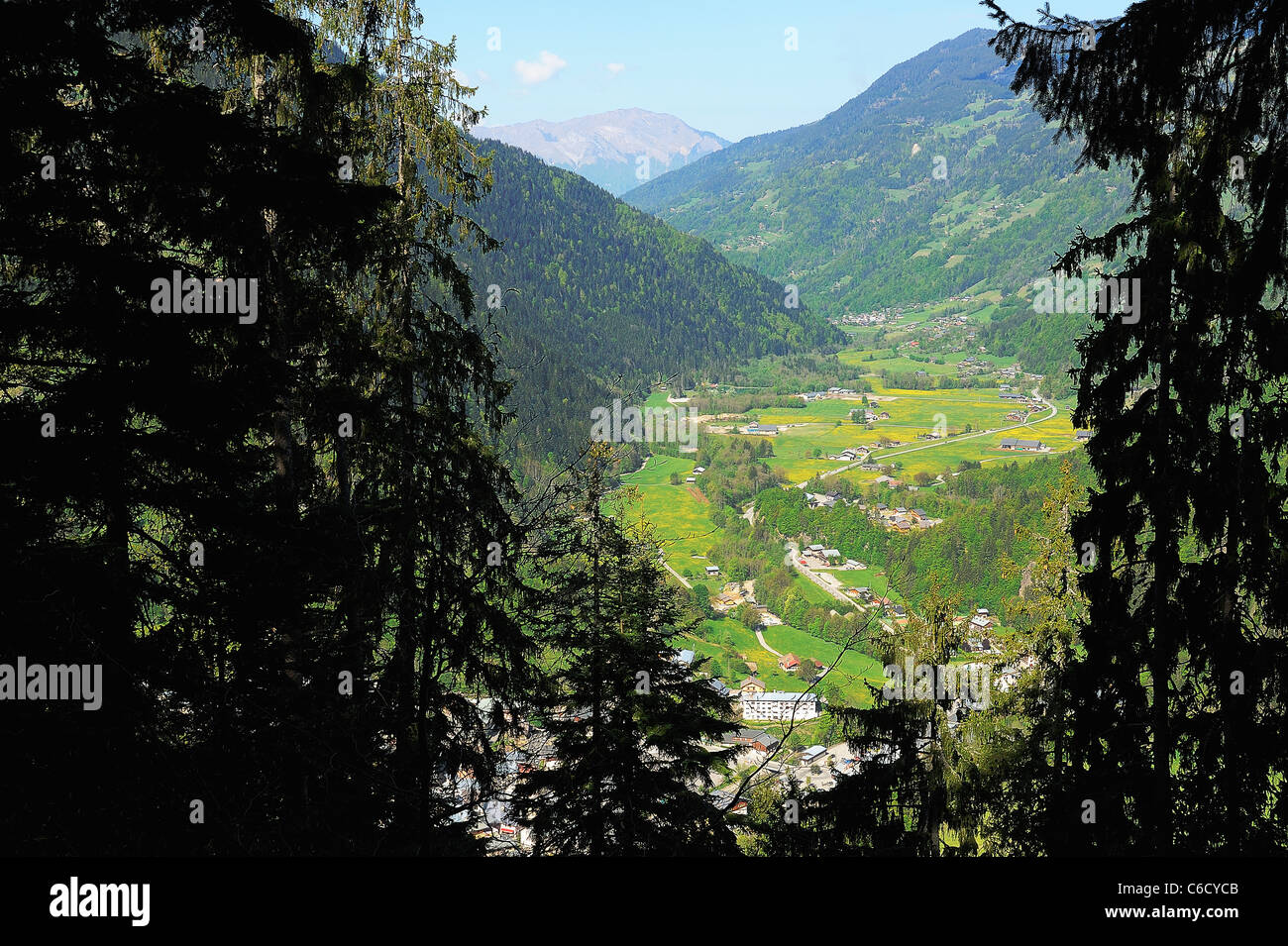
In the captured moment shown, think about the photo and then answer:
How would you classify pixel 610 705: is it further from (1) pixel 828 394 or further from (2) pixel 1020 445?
(1) pixel 828 394

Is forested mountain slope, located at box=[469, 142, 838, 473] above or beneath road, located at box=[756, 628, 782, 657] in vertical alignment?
above

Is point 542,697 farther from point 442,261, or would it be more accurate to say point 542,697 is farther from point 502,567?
point 442,261

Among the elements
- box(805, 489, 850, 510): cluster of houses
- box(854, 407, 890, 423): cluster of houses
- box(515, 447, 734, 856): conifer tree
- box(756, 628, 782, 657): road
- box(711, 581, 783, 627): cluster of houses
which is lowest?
box(756, 628, 782, 657): road

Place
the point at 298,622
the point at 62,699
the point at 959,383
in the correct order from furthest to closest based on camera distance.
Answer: the point at 959,383 → the point at 298,622 → the point at 62,699

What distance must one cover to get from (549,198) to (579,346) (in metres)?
60.7

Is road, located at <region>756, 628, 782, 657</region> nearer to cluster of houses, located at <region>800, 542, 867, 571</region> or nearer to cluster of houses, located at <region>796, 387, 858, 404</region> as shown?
cluster of houses, located at <region>800, 542, 867, 571</region>

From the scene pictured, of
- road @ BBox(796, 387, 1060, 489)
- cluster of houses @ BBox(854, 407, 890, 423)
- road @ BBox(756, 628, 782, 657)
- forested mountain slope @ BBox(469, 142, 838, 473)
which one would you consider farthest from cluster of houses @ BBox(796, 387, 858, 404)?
road @ BBox(756, 628, 782, 657)

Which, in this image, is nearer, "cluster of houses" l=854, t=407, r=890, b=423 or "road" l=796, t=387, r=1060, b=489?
"road" l=796, t=387, r=1060, b=489

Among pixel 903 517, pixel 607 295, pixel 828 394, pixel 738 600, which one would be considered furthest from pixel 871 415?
pixel 607 295

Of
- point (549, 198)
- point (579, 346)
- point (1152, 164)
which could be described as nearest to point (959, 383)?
point (579, 346)

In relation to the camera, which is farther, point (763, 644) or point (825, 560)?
point (825, 560)

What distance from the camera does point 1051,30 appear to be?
506 cm

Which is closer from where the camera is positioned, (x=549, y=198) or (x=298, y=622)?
(x=298, y=622)

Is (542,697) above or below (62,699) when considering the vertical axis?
below
